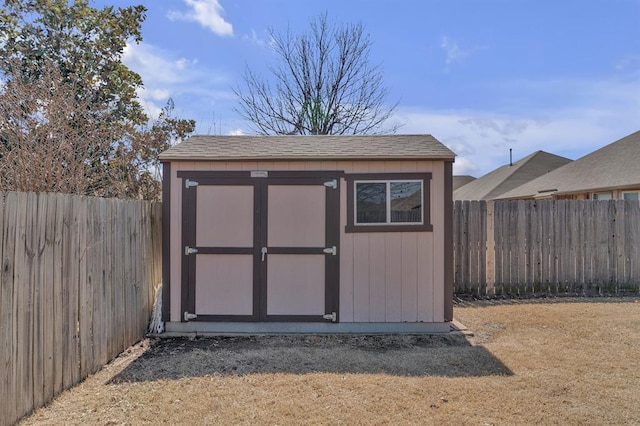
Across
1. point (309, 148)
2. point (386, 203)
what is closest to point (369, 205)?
point (386, 203)

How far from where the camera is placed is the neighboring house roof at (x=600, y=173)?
11953mm

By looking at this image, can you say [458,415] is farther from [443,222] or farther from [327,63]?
[327,63]

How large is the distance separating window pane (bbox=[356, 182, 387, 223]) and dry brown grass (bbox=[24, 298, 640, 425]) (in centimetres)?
162

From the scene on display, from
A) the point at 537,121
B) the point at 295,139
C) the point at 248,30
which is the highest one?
the point at 248,30

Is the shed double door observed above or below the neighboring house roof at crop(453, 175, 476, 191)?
below

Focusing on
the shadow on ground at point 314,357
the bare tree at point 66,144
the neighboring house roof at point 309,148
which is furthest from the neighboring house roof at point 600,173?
the bare tree at point 66,144

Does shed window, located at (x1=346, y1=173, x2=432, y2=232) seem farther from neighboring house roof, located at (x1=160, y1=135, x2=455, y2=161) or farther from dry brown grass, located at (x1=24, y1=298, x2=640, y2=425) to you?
dry brown grass, located at (x1=24, y1=298, x2=640, y2=425)

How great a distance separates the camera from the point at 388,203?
217 inches

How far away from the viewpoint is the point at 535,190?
16484mm

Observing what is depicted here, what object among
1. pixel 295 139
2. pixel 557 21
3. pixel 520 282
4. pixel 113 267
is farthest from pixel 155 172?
pixel 557 21

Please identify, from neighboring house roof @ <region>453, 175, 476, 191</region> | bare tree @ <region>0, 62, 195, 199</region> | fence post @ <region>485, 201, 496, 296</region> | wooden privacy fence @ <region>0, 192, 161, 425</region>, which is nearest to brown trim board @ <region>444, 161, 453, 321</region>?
fence post @ <region>485, 201, 496, 296</region>

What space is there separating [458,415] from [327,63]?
45.4 feet

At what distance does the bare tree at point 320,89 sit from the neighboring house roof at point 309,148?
8.91 meters

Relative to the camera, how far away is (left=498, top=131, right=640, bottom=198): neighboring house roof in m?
12.0
